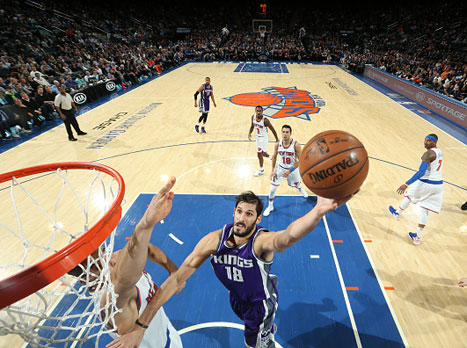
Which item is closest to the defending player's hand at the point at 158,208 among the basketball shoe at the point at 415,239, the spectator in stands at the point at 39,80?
the basketball shoe at the point at 415,239

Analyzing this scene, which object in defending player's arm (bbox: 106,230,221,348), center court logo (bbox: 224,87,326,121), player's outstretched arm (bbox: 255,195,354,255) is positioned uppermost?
player's outstretched arm (bbox: 255,195,354,255)

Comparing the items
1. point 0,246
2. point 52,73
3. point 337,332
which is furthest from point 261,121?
point 52,73

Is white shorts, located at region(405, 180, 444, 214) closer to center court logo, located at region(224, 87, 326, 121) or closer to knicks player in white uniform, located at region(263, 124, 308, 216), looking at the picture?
knicks player in white uniform, located at region(263, 124, 308, 216)

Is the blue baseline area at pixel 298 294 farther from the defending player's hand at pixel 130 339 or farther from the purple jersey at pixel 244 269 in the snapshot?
the defending player's hand at pixel 130 339

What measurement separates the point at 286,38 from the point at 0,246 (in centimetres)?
3387

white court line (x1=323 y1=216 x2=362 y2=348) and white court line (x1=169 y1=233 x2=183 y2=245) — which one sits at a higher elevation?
white court line (x1=323 y1=216 x2=362 y2=348)

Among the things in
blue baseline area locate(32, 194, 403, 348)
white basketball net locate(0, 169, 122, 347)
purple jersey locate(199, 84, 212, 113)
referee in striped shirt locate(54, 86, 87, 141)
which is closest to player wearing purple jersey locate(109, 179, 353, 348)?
white basketball net locate(0, 169, 122, 347)

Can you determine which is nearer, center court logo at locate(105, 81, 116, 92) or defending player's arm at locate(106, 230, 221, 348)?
defending player's arm at locate(106, 230, 221, 348)

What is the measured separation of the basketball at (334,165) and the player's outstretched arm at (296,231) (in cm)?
21

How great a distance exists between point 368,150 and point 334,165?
684cm

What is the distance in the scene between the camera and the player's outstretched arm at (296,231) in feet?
5.79

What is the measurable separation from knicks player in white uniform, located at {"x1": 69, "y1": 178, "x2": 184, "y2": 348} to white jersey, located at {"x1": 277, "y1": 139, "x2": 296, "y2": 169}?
3189 mm

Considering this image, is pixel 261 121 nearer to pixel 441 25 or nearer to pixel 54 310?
pixel 54 310

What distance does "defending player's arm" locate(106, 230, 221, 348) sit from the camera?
6.06ft
